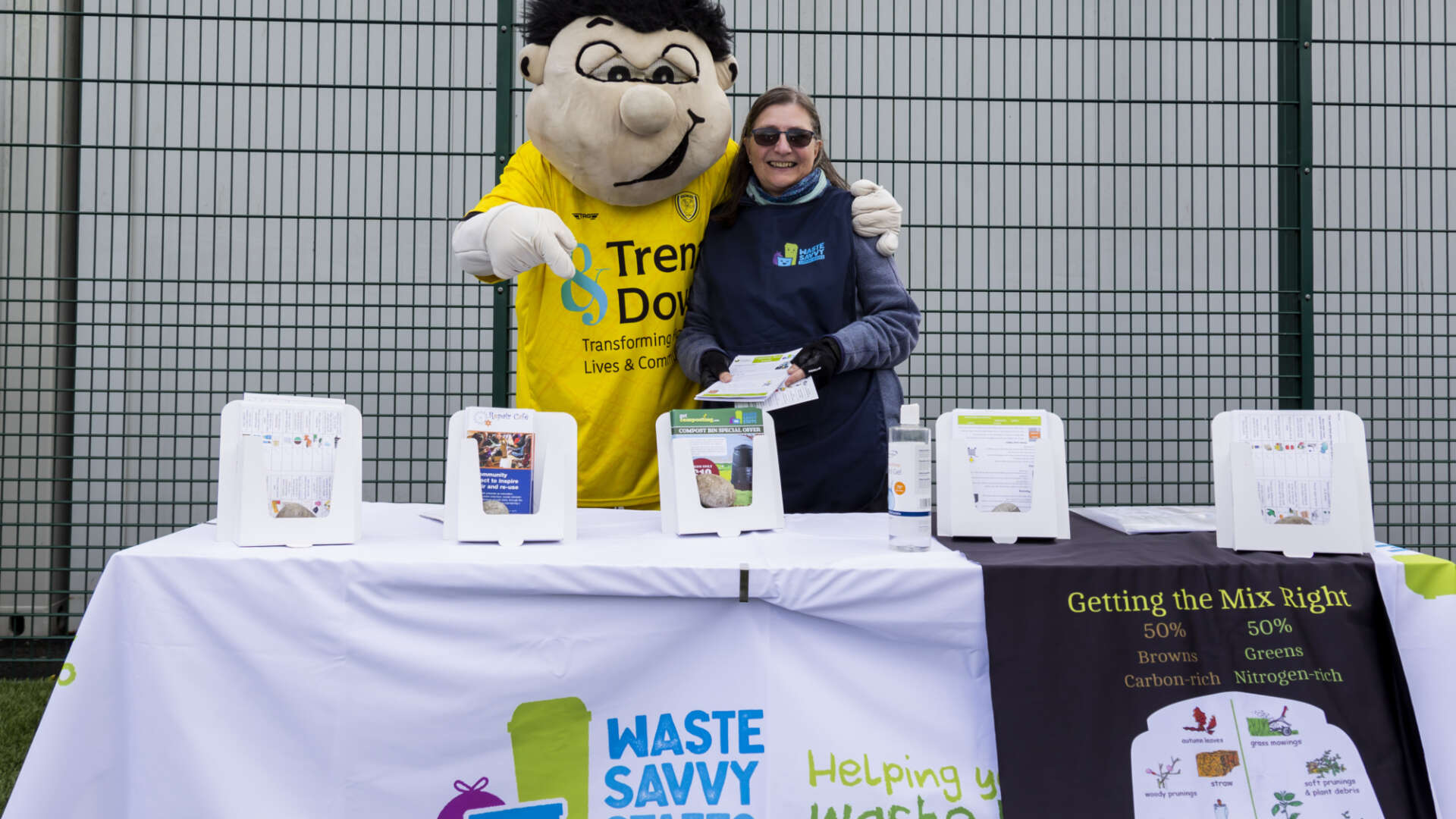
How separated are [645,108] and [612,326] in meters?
0.48

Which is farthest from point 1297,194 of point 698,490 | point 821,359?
point 698,490

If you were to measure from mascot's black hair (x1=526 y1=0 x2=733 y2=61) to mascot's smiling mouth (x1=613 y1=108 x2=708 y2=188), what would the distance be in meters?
0.21

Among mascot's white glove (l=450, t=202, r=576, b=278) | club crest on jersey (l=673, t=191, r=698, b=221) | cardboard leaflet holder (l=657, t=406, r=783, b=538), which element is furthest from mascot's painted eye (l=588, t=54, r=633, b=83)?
cardboard leaflet holder (l=657, t=406, r=783, b=538)

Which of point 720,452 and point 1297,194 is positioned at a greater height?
point 1297,194

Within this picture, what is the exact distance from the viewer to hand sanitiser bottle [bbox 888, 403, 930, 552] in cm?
148

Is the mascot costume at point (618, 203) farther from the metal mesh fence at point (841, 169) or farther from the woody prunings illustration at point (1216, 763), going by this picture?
the woody prunings illustration at point (1216, 763)

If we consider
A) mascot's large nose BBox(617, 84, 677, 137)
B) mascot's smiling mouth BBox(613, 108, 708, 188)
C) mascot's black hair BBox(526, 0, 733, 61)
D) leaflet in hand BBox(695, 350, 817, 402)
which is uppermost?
mascot's black hair BBox(526, 0, 733, 61)

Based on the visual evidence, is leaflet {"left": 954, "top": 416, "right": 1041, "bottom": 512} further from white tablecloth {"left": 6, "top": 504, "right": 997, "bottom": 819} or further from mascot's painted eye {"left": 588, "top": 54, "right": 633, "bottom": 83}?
mascot's painted eye {"left": 588, "top": 54, "right": 633, "bottom": 83}

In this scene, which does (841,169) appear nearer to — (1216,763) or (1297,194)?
(1297,194)

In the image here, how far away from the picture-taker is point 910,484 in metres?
1.49

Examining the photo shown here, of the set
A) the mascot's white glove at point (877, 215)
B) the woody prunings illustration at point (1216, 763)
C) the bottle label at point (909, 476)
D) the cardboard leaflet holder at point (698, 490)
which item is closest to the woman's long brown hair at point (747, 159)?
the mascot's white glove at point (877, 215)

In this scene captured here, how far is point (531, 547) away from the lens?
1.54 metres

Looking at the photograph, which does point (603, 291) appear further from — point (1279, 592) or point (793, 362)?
point (1279, 592)

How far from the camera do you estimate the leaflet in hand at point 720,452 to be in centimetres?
169
